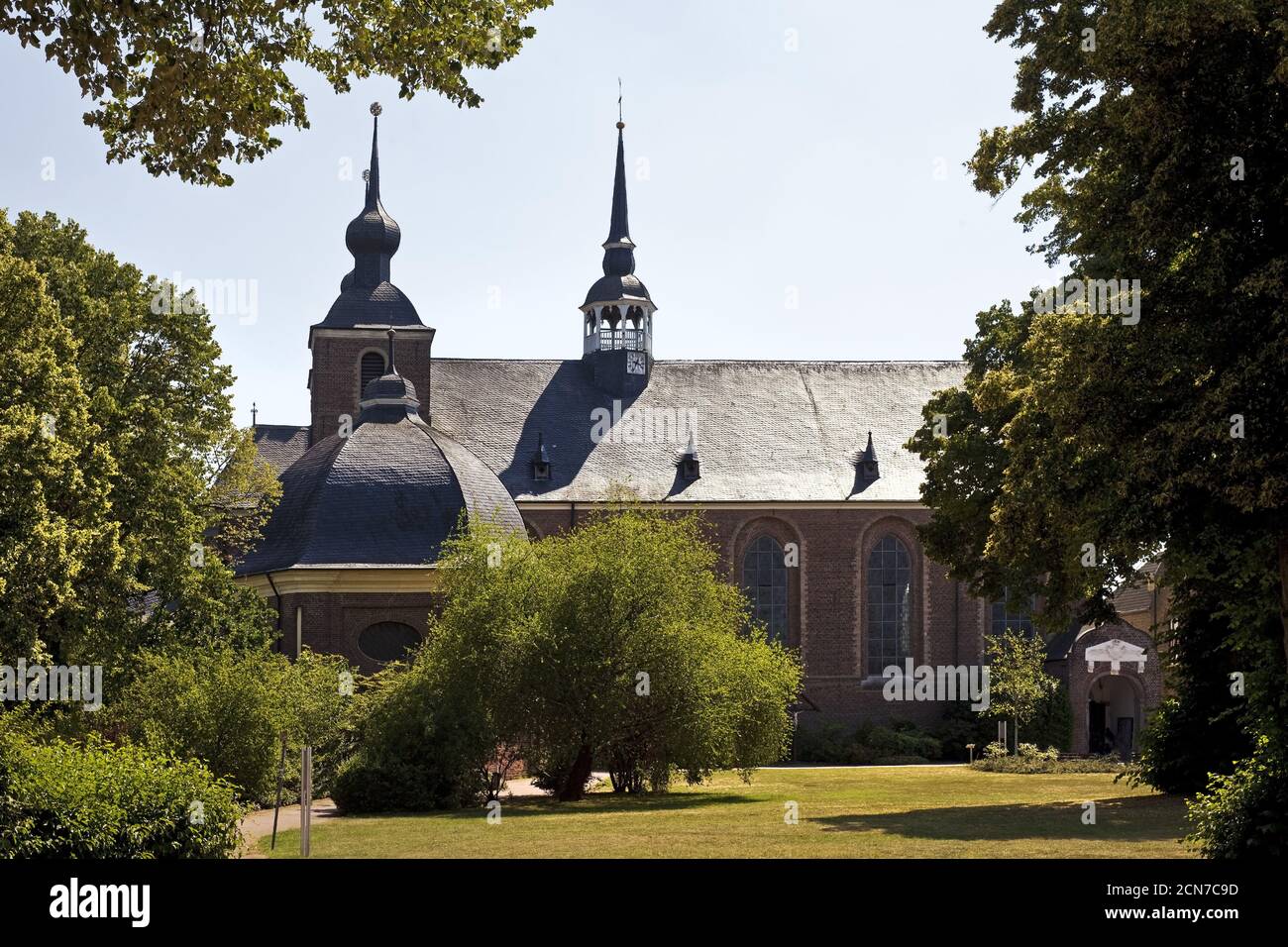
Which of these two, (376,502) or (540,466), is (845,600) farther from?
(376,502)

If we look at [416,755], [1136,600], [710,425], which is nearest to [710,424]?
[710,425]

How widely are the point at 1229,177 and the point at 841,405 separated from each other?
42618 mm

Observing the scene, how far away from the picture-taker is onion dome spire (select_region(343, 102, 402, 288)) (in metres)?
54.9

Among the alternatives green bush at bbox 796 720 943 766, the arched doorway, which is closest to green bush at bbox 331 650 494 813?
green bush at bbox 796 720 943 766

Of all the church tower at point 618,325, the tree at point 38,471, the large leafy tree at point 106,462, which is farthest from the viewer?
the church tower at point 618,325

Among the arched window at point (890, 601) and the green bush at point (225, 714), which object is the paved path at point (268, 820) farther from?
the arched window at point (890, 601)

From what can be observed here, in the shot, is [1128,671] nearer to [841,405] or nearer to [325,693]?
[841,405]

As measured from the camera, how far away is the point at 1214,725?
984 inches

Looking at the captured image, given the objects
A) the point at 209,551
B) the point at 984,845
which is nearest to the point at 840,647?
the point at 209,551

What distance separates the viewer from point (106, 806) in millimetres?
14016

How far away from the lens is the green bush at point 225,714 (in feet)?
85.0

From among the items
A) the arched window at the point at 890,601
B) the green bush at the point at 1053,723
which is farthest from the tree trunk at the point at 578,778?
the arched window at the point at 890,601

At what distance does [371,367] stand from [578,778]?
28.2 m

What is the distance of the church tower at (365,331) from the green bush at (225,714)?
26.5 metres
